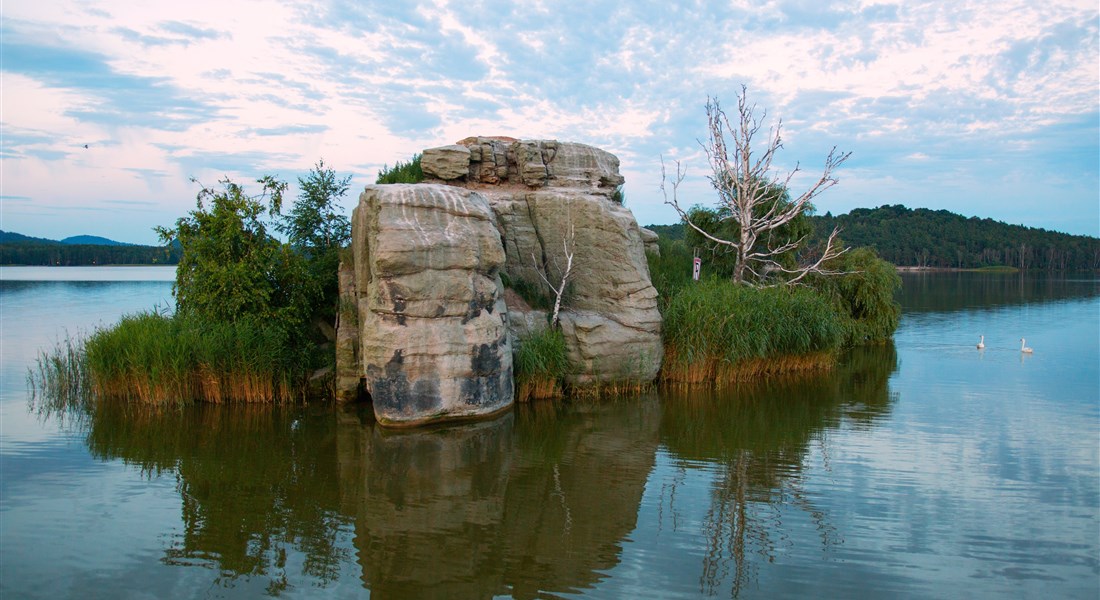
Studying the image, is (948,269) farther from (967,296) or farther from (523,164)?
(523,164)

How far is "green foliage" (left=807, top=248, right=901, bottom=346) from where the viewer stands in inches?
883

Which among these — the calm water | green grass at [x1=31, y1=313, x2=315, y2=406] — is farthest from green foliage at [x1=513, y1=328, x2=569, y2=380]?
green grass at [x1=31, y1=313, x2=315, y2=406]

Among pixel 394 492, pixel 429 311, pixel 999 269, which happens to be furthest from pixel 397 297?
pixel 999 269

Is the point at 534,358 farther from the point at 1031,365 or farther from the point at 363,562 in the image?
the point at 1031,365

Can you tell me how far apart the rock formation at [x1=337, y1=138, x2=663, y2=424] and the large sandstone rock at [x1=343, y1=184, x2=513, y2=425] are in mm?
17

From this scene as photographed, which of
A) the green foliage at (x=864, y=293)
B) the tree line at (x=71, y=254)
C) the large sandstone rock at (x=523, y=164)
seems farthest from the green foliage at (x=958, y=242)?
the tree line at (x=71, y=254)

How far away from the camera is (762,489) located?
356 inches

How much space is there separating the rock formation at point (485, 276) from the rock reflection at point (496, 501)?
88cm

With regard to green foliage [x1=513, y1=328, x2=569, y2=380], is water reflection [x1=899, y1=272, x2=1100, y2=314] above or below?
above

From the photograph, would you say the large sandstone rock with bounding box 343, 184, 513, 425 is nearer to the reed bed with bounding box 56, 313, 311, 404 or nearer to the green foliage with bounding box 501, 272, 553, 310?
the reed bed with bounding box 56, 313, 311, 404

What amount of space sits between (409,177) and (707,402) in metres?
8.11

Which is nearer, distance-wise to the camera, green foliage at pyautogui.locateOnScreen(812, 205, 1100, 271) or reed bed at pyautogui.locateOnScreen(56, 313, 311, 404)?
reed bed at pyautogui.locateOnScreen(56, 313, 311, 404)

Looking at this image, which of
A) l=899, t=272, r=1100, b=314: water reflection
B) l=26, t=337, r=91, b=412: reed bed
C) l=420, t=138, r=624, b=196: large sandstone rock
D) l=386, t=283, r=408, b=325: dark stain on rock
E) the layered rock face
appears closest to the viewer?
l=386, t=283, r=408, b=325: dark stain on rock

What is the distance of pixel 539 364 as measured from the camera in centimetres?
1380
